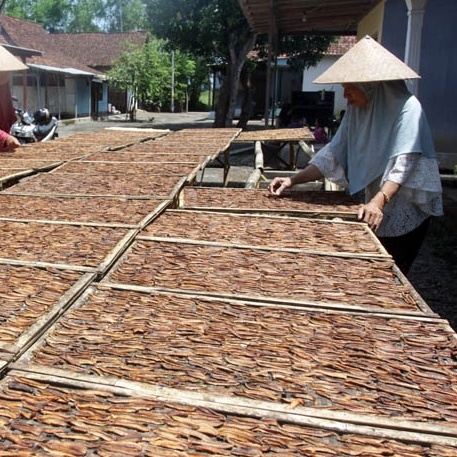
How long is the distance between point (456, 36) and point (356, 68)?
609 cm

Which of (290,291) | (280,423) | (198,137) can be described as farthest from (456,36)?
(280,423)

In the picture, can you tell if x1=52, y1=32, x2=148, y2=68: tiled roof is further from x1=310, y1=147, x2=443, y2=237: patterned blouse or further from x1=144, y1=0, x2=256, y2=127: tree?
x1=310, y1=147, x2=443, y2=237: patterned blouse

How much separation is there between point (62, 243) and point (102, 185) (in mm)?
1252

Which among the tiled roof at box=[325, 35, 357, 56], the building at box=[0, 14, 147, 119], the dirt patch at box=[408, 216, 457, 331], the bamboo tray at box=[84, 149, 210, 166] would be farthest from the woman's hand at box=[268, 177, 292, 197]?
the tiled roof at box=[325, 35, 357, 56]

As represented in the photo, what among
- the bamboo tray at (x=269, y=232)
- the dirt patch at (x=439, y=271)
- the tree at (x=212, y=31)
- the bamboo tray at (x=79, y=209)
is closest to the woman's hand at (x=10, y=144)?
the bamboo tray at (x=79, y=209)

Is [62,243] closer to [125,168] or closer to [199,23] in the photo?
[125,168]

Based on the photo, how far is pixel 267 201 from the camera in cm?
304

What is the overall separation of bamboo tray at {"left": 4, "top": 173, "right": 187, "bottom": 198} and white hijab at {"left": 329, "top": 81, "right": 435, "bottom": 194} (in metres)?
1.08

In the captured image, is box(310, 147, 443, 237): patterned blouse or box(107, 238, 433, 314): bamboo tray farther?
box(310, 147, 443, 237): patterned blouse

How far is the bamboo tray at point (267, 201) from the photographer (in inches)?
112

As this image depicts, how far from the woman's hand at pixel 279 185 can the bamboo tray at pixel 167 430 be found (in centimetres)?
204

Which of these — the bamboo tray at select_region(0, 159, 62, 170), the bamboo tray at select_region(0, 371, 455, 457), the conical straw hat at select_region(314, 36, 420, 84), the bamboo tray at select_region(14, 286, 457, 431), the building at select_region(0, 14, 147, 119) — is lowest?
the bamboo tray at select_region(0, 371, 455, 457)

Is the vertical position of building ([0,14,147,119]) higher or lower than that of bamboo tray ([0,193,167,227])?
higher

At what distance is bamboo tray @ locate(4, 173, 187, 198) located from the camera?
3152 millimetres
